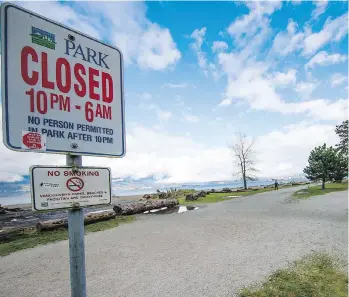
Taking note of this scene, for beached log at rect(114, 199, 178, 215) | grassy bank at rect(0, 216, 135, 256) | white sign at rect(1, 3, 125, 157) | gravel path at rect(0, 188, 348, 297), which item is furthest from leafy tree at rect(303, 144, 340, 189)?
white sign at rect(1, 3, 125, 157)

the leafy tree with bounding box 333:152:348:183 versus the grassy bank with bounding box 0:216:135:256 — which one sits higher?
the leafy tree with bounding box 333:152:348:183

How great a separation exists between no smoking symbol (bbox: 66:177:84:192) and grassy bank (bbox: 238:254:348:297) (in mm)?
3822

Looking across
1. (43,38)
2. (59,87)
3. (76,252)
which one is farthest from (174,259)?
(43,38)

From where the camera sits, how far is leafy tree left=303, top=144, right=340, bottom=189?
31516 mm

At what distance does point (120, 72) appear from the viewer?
1955mm

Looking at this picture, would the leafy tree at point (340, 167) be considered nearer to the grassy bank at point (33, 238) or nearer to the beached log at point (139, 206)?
the beached log at point (139, 206)

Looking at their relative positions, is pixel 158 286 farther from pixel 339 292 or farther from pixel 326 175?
pixel 326 175

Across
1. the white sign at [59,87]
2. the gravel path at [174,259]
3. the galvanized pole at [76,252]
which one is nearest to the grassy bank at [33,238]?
the gravel path at [174,259]

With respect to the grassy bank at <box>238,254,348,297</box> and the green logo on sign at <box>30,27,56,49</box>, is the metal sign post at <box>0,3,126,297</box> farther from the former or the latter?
the grassy bank at <box>238,254,348,297</box>

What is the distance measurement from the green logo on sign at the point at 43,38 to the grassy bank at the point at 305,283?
15.1ft

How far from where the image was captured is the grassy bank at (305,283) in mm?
3908

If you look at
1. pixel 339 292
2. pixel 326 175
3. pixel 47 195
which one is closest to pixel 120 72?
pixel 47 195

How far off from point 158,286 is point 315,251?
447cm

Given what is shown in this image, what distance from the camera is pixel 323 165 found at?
1246 inches
